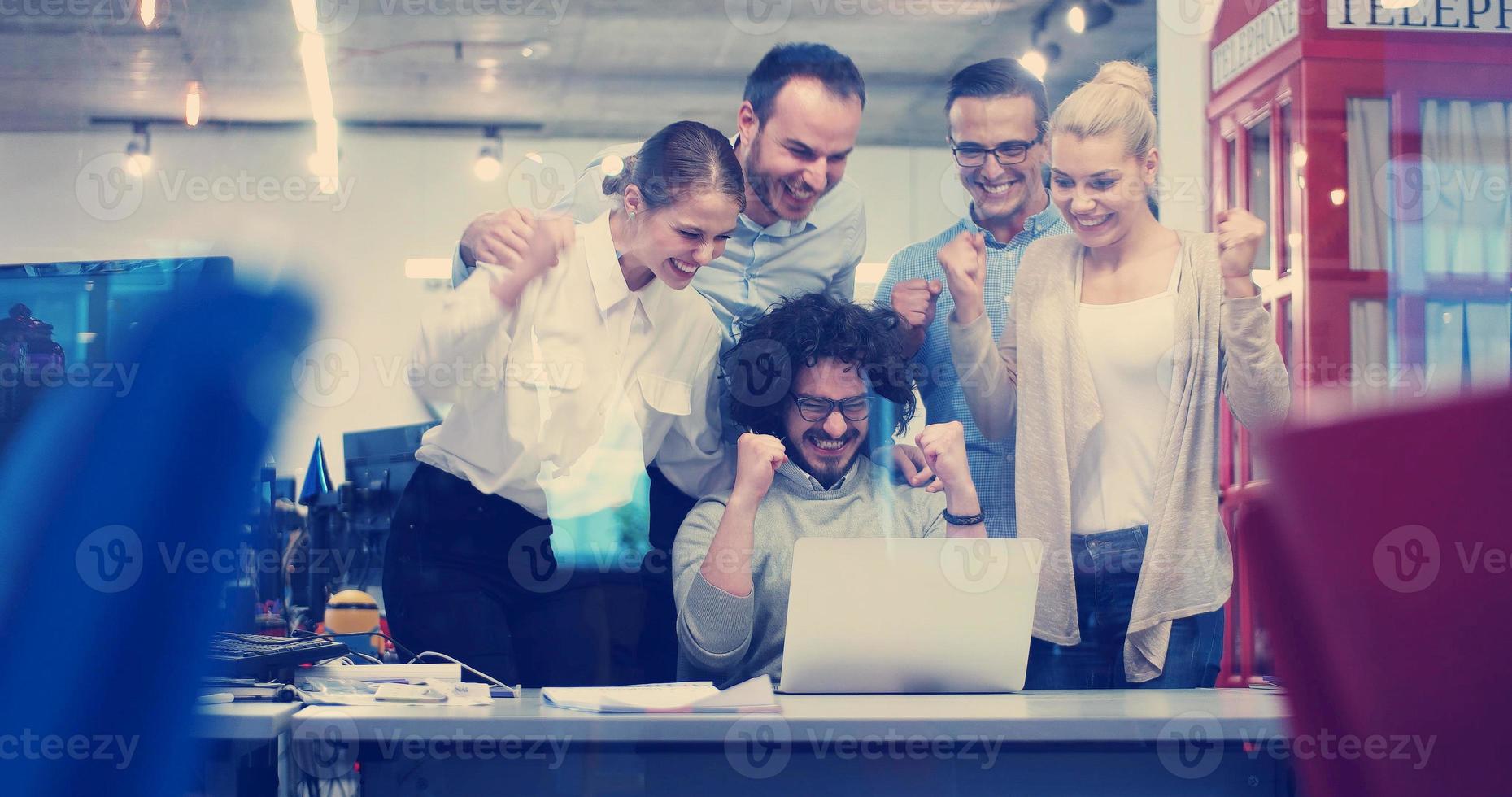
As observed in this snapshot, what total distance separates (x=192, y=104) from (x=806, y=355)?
1.57 meters

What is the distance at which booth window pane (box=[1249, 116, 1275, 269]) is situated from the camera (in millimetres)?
2924

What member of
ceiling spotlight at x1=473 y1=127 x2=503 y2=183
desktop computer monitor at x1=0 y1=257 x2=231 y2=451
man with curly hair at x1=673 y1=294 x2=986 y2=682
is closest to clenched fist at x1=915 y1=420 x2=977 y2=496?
man with curly hair at x1=673 y1=294 x2=986 y2=682

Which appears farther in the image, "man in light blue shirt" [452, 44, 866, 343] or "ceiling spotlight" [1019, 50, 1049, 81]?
"ceiling spotlight" [1019, 50, 1049, 81]

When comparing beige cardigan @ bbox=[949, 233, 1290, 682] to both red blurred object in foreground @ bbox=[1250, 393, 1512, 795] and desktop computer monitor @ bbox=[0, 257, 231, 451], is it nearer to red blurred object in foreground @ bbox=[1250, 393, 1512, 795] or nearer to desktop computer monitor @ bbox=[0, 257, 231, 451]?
desktop computer monitor @ bbox=[0, 257, 231, 451]

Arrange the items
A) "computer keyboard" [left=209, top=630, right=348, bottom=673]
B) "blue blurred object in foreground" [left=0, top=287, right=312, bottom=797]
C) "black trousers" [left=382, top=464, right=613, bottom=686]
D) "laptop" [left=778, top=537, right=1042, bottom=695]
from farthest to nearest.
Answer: "black trousers" [left=382, top=464, right=613, bottom=686]
"laptop" [left=778, top=537, right=1042, bottom=695]
"computer keyboard" [left=209, top=630, right=348, bottom=673]
"blue blurred object in foreground" [left=0, top=287, right=312, bottom=797]

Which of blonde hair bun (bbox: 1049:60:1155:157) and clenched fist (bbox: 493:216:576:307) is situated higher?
blonde hair bun (bbox: 1049:60:1155:157)

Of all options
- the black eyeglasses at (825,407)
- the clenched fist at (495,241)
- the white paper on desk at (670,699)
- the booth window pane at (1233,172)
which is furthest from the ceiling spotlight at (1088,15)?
the white paper on desk at (670,699)

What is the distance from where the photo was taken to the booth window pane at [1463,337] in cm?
302

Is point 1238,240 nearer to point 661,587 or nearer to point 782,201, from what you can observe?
point 782,201

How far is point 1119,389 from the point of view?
279 cm

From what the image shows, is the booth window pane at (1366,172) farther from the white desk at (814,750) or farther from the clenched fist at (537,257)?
the clenched fist at (537,257)

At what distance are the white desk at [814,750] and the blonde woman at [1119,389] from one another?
970 millimetres

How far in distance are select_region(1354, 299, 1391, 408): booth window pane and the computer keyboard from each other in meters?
2.36

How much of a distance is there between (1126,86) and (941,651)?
158 cm
